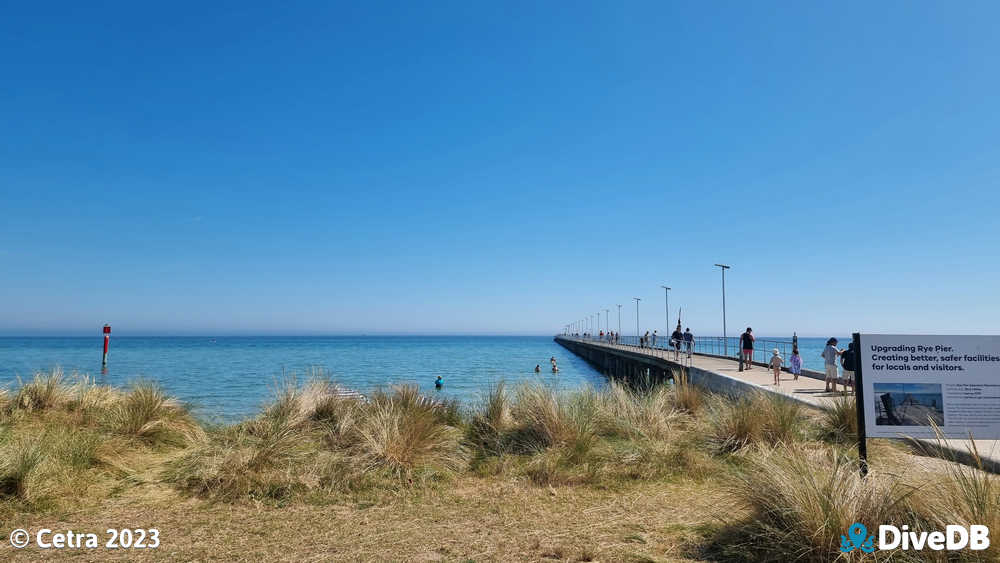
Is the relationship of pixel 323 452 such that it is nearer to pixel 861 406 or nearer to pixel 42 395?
pixel 861 406

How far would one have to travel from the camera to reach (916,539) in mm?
3328

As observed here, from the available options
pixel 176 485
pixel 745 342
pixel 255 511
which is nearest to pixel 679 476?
pixel 255 511

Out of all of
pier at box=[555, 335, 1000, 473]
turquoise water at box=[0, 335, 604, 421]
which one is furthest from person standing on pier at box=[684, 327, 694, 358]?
turquoise water at box=[0, 335, 604, 421]

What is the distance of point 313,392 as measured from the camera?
28.5ft

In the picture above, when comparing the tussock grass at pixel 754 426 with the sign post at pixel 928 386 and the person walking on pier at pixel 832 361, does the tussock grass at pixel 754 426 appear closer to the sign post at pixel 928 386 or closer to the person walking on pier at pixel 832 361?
the sign post at pixel 928 386

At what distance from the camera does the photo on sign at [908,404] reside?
4336 mm

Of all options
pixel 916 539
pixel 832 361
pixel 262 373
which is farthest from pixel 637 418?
pixel 262 373

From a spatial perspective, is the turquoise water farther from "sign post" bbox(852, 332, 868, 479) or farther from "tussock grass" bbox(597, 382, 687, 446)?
"sign post" bbox(852, 332, 868, 479)

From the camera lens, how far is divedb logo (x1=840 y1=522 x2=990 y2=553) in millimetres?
3119

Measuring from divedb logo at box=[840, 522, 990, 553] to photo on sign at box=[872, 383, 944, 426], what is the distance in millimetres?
1224

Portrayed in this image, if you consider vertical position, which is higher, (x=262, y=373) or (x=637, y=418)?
(x=637, y=418)

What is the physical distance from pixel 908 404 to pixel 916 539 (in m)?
1.46

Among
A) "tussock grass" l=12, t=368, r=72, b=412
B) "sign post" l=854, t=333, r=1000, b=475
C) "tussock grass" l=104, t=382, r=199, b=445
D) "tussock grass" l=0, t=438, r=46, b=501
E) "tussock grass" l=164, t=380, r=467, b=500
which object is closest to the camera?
"sign post" l=854, t=333, r=1000, b=475

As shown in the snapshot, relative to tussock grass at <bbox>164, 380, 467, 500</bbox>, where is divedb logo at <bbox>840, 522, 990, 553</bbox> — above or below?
above
